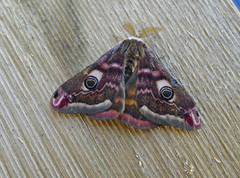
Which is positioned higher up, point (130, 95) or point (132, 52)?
point (132, 52)

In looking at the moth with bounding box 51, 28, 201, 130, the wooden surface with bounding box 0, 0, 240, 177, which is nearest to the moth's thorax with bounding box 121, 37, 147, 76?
the moth with bounding box 51, 28, 201, 130

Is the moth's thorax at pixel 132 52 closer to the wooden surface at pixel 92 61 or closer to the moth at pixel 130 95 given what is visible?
the moth at pixel 130 95

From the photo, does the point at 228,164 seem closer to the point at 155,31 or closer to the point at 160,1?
the point at 155,31

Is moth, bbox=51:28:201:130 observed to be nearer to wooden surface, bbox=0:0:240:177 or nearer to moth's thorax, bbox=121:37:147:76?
moth's thorax, bbox=121:37:147:76

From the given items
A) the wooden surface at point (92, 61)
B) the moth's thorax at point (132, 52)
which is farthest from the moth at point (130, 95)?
the wooden surface at point (92, 61)

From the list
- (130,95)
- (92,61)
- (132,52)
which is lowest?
(130,95)
